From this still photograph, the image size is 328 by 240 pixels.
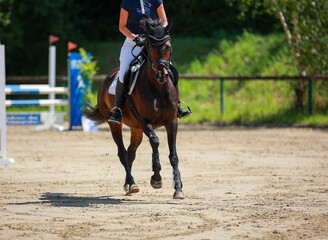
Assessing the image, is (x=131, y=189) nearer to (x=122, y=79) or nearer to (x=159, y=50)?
(x=122, y=79)

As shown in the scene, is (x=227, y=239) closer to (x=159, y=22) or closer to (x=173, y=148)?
(x=173, y=148)

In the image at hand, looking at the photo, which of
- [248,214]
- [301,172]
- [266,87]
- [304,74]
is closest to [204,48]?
[266,87]

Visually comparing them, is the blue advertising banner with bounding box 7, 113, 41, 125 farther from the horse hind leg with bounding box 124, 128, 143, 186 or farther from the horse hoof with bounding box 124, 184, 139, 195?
the horse hoof with bounding box 124, 184, 139, 195

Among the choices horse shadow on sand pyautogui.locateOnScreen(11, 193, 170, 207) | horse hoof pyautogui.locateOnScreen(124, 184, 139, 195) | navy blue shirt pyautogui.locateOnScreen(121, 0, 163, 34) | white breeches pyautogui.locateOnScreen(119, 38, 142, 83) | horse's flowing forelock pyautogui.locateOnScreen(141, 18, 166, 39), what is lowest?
horse shadow on sand pyautogui.locateOnScreen(11, 193, 170, 207)

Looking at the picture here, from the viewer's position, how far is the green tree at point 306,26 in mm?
17062

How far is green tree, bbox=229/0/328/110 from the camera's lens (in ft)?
56.0

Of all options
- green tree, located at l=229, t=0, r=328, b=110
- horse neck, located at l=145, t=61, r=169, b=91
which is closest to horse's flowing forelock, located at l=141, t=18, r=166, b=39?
horse neck, located at l=145, t=61, r=169, b=91

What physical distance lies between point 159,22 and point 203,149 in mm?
5689

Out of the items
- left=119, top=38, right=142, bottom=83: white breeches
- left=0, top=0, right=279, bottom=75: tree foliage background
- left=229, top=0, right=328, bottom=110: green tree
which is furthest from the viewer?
left=0, top=0, right=279, bottom=75: tree foliage background

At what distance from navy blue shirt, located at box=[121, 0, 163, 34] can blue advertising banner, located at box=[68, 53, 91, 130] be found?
335 inches

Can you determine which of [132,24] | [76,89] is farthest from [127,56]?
[76,89]

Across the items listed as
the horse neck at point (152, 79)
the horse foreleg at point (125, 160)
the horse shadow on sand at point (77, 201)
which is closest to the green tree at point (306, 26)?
the horse foreleg at point (125, 160)

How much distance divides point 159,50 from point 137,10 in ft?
→ 3.31

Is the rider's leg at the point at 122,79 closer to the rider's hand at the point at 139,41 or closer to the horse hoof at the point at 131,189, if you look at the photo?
the rider's hand at the point at 139,41
